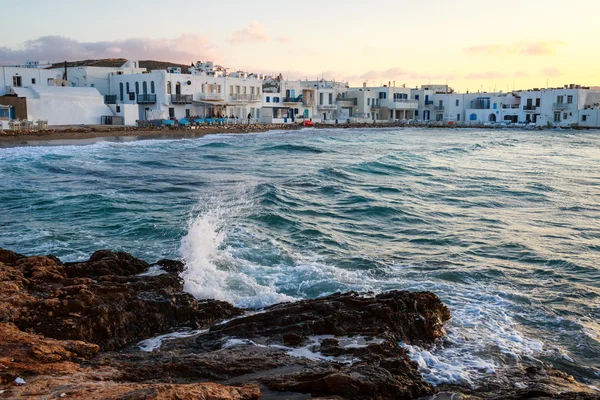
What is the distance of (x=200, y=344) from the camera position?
618cm

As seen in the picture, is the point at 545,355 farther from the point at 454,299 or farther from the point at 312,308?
the point at 312,308

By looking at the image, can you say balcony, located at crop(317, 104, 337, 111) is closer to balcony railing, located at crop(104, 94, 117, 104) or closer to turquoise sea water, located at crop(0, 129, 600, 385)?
balcony railing, located at crop(104, 94, 117, 104)

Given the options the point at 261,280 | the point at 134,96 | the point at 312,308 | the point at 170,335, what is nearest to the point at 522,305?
the point at 312,308

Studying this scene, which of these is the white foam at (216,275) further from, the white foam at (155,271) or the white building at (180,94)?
the white building at (180,94)

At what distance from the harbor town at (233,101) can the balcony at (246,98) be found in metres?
0.10

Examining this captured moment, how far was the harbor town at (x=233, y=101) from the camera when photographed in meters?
44.5

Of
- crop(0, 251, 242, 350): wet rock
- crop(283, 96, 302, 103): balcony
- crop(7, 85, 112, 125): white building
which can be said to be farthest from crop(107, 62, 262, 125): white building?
crop(0, 251, 242, 350): wet rock

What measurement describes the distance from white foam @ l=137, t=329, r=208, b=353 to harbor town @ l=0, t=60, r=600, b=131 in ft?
111

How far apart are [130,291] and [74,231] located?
5899 millimetres

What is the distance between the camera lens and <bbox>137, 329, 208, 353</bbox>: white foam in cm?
619

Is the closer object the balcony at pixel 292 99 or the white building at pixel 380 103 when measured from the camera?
the balcony at pixel 292 99

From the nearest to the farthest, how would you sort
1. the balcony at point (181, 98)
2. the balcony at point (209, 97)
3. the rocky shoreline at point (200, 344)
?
the rocky shoreline at point (200, 344) → the balcony at point (181, 98) → the balcony at point (209, 97)

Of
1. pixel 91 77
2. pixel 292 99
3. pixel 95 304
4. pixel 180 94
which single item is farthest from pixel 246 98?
pixel 95 304

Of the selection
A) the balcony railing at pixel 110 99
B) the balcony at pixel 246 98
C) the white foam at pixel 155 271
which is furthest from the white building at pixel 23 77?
the white foam at pixel 155 271
